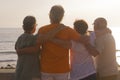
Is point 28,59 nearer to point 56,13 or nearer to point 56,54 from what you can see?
point 56,54

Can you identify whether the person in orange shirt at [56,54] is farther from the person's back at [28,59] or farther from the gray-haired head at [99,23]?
the gray-haired head at [99,23]

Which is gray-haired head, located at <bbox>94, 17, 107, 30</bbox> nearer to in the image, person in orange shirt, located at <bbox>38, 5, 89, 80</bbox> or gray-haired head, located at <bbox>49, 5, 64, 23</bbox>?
person in orange shirt, located at <bbox>38, 5, 89, 80</bbox>

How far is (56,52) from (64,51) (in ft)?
0.40

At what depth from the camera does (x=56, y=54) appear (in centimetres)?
571

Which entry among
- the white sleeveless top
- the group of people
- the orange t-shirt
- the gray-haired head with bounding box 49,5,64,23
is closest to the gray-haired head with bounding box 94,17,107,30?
the group of people

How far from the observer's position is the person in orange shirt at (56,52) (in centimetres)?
572

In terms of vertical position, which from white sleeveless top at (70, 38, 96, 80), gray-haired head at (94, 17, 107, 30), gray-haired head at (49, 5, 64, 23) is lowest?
white sleeveless top at (70, 38, 96, 80)

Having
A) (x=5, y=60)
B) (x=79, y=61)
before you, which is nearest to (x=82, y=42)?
(x=79, y=61)

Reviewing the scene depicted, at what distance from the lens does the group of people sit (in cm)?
574

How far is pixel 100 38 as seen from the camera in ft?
21.1

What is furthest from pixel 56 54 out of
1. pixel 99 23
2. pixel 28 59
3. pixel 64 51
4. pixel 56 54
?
pixel 99 23

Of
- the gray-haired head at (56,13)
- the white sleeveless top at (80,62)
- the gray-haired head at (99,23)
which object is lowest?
the white sleeveless top at (80,62)

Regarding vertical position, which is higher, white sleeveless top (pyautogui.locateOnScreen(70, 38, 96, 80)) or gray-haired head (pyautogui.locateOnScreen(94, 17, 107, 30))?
gray-haired head (pyautogui.locateOnScreen(94, 17, 107, 30))

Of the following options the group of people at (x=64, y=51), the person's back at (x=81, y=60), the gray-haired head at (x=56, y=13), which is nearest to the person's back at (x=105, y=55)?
the group of people at (x=64, y=51)
